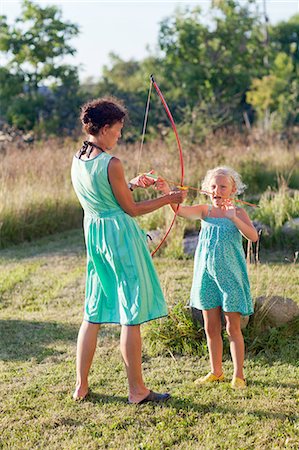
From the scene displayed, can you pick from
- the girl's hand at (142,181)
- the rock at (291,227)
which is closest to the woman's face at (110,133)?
the girl's hand at (142,181)

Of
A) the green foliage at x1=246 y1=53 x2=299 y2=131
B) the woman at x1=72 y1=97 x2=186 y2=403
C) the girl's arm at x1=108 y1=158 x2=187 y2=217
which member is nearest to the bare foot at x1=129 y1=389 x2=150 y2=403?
the woman at x1=72 y1=97 x2=186 y2=403

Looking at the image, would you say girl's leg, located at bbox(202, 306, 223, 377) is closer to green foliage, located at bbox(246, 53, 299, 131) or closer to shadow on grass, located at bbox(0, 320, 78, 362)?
shadow on grass, located at bbox(0, 320, 78, 362)

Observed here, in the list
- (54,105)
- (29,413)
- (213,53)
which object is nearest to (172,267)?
(29,413)

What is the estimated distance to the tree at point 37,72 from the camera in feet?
59.9

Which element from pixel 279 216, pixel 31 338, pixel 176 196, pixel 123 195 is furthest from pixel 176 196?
pixel 279 216

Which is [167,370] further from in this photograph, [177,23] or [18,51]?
[177,23]

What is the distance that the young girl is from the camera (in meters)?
3.80

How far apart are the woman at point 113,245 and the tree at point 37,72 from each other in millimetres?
14555

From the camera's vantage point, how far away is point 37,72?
61.9ft

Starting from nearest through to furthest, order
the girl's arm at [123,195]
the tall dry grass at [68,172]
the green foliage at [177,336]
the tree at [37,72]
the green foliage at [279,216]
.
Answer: the girl's arm at [123,195], the green foliage at [177,336], the green foliage at [279,216], the tall dry grass at [68,172], the tree at [37,72]

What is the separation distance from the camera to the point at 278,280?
5.97 meters

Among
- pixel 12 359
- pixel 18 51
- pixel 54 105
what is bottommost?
pixel 12 359

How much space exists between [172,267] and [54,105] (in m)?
12.8

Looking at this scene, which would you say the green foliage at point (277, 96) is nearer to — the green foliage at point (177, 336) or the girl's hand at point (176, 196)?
the green foliage at point (177, 336)
